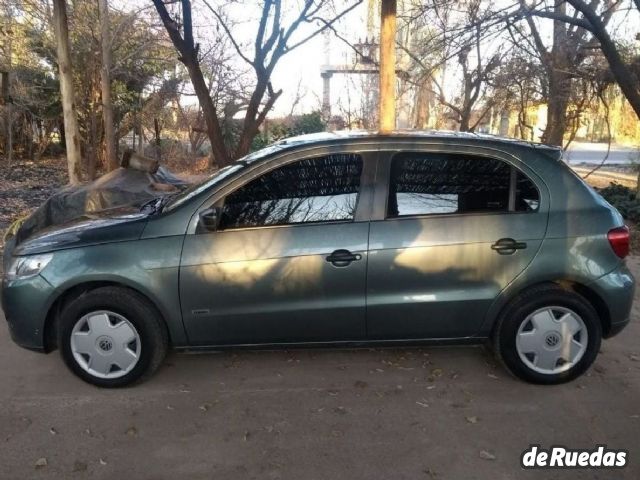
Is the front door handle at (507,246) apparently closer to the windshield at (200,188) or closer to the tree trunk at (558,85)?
the windshield at (200,188)

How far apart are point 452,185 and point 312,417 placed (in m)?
1.71

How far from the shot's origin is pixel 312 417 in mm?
3389

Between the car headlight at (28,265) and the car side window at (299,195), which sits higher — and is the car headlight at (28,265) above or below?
below

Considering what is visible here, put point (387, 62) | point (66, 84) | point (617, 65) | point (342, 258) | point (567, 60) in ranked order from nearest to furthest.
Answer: point (342, 258), point (387, 62), point (66, 84), point (617, 65), point (567, 60)

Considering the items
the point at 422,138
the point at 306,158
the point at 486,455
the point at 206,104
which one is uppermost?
the point at 206,104

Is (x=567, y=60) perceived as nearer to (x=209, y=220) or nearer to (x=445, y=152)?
(x=445, y=152)

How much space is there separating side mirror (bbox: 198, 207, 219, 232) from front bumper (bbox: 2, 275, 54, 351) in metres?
1.03

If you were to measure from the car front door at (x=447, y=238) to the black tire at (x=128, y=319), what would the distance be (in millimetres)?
1375

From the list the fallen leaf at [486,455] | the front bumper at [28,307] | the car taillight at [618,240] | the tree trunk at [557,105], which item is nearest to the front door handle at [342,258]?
the fallen leaf at [486,455]

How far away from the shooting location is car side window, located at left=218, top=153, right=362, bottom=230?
3.64 meters

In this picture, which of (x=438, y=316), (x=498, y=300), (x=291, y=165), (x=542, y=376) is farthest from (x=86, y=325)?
(x=542, y=376)

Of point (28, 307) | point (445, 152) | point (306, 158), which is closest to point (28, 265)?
point (28, 307)

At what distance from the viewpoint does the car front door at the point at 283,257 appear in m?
3.58

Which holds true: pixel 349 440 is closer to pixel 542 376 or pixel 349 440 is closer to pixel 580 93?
pixel 542 376
